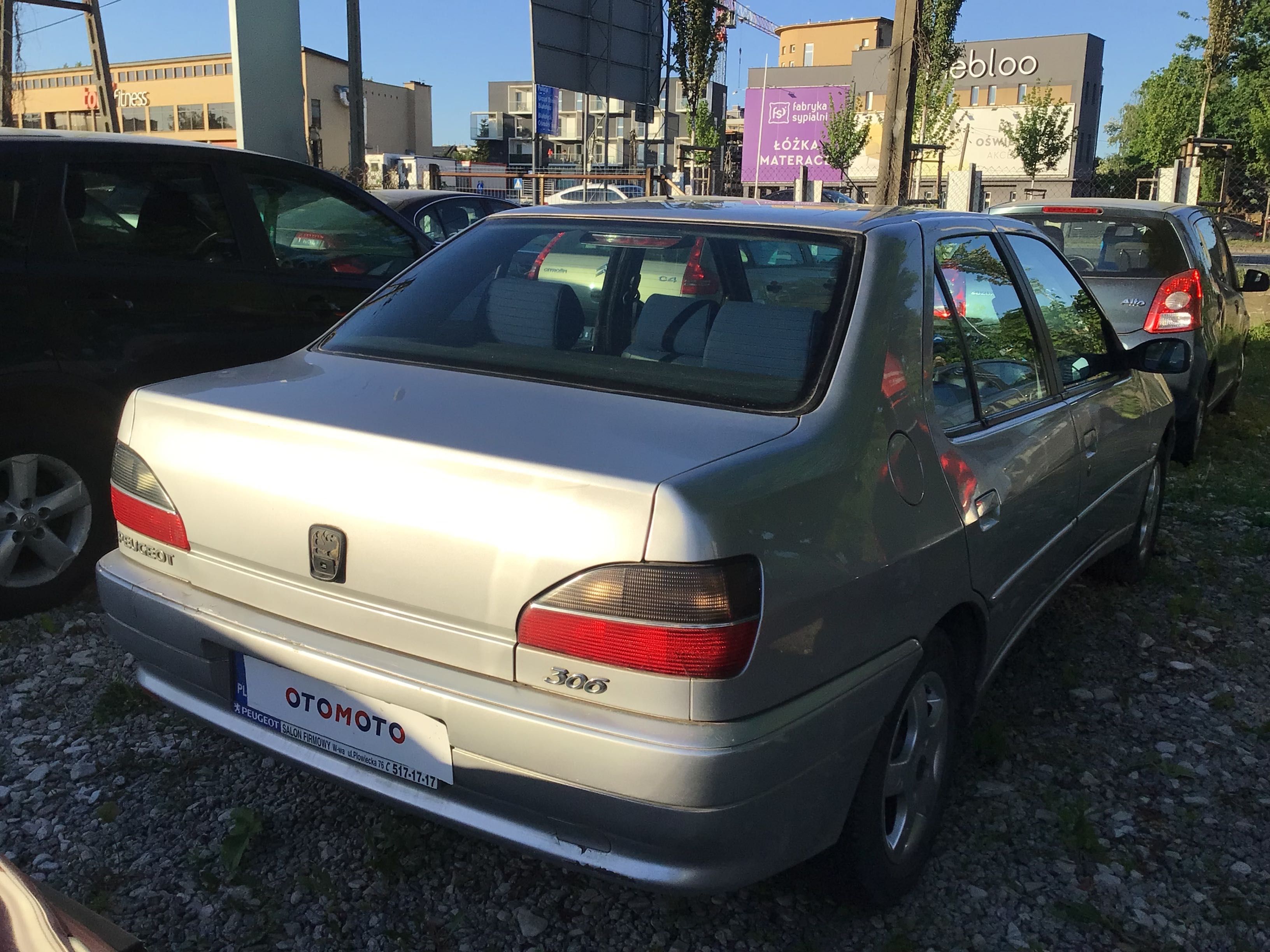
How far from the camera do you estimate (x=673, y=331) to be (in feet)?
Result: 8.81

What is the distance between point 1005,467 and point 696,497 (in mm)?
1308

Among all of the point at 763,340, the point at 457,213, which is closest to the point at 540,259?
the point at 763,340

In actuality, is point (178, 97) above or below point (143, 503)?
above

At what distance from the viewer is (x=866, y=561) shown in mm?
2162

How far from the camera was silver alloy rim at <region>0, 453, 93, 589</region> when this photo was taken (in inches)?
154

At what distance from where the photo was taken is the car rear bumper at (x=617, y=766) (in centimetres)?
190

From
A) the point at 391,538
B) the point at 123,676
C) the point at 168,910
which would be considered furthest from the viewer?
the point at 123,676

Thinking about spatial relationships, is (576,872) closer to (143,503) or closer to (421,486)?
(421,486)

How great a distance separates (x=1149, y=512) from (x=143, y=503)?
419cm

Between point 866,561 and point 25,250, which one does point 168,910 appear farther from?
point 25,250

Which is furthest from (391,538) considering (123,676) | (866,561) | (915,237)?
(123,676)

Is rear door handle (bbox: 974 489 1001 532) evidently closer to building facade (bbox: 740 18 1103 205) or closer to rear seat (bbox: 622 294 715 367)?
rear seat (bbox: 622 294 715 367)

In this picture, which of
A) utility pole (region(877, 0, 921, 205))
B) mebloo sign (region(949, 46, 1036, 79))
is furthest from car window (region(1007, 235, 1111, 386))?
mebloo sign (region(949, 46, 1036, 79))

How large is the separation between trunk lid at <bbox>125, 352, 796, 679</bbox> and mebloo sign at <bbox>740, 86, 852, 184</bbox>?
59365 mm
